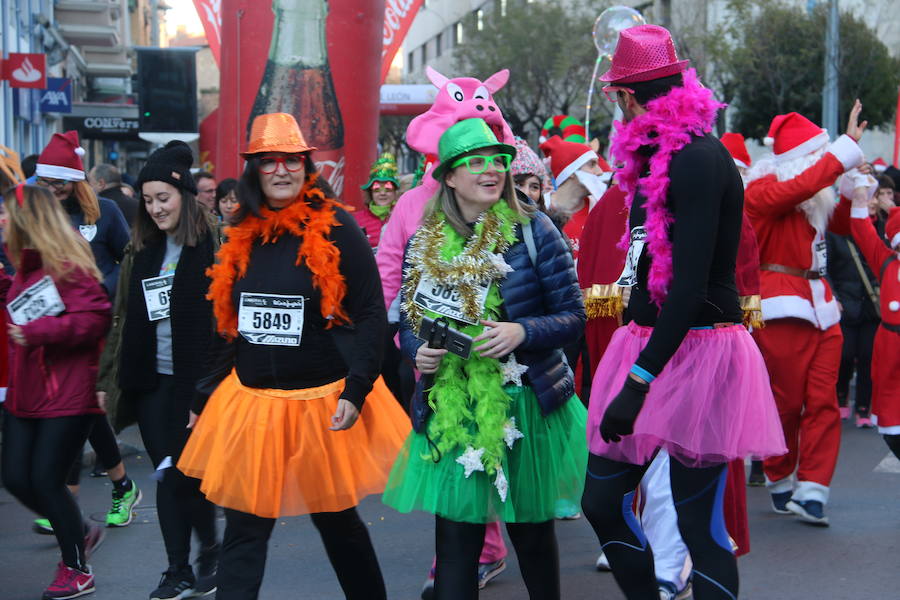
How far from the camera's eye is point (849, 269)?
10602 millimetres

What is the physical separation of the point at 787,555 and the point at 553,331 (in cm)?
259

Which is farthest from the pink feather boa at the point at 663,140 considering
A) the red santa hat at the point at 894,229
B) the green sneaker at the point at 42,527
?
the green sneaker at the point at 42,527

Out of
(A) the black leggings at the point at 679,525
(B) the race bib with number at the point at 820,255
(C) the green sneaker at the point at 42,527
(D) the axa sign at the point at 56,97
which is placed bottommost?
(C) the green sneaker at the point at 42,527

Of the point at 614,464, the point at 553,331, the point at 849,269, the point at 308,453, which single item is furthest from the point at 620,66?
the point at 849,269

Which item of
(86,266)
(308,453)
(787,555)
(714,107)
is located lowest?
(787,555)

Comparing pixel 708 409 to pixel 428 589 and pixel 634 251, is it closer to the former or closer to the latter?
pixel 634 251

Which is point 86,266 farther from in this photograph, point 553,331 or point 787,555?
point 787,555

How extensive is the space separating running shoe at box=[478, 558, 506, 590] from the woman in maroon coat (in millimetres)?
1763

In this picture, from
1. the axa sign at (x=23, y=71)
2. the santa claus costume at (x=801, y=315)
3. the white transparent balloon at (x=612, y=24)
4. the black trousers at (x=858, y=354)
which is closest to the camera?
the santa claus costume at (x=801, y=315)

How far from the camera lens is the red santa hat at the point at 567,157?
7006mm

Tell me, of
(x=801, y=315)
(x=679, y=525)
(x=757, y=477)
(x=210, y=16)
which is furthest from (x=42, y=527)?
(x=210, y=16)

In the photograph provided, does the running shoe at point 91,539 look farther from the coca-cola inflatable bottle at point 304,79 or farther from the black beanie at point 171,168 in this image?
the coca-cola inflatable bottle at point 304,79

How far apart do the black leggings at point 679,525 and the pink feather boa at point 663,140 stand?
556 mm

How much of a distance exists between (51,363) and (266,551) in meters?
1.71
